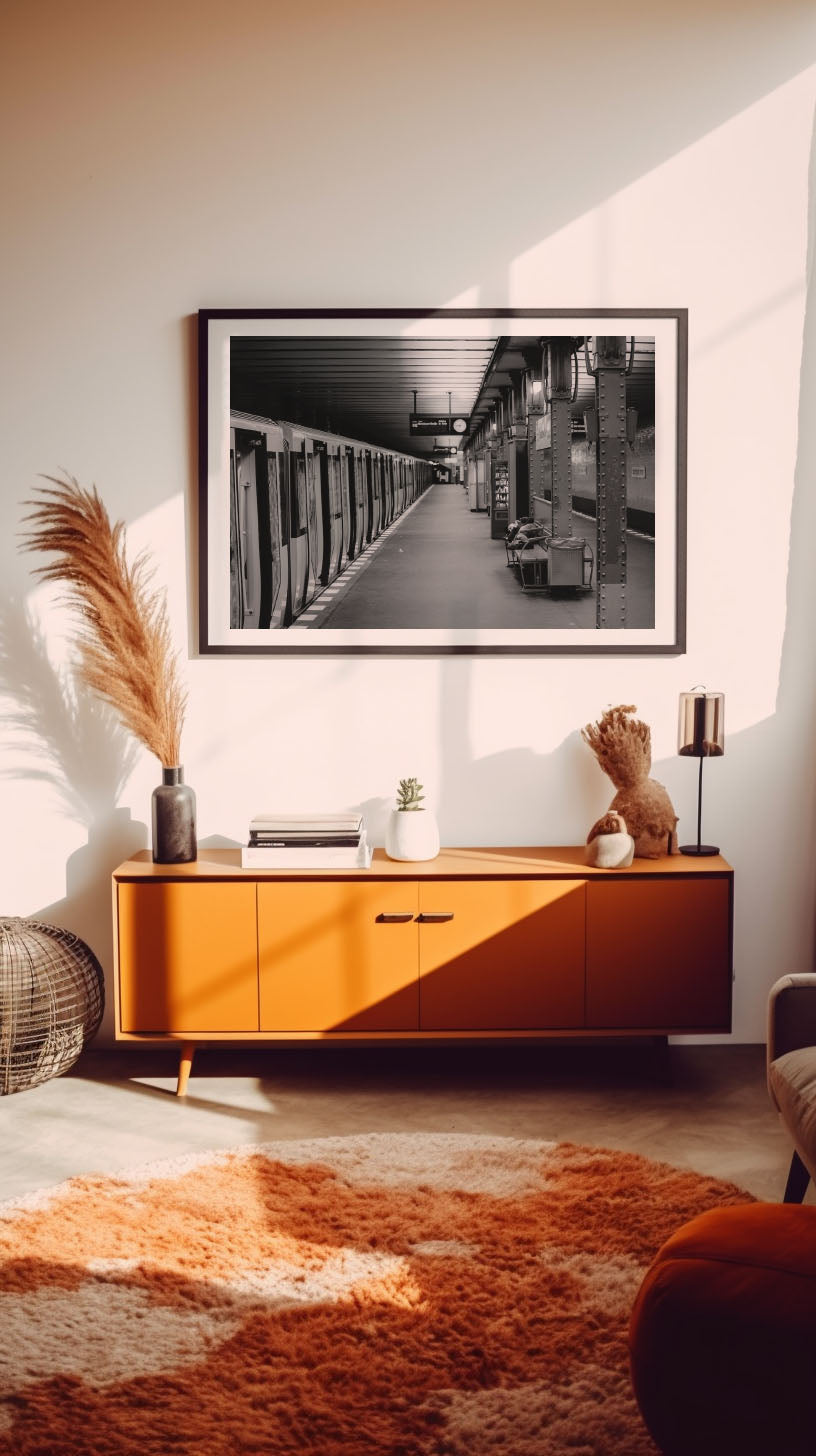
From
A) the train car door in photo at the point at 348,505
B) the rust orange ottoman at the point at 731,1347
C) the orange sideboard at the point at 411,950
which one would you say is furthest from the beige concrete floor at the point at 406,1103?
the train car door in photo at the point at 348,505

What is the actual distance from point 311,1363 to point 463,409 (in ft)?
8.16

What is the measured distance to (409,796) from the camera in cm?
347

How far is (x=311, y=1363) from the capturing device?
209cm

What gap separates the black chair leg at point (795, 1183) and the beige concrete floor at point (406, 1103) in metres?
0.20

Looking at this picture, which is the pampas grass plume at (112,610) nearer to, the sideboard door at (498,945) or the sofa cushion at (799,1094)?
the sideboard door at (498,945)

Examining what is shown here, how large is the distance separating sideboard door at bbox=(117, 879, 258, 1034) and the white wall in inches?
15.9

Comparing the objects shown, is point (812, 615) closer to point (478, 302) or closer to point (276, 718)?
point (478, 302)

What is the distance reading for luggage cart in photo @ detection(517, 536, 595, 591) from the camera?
3629 mm

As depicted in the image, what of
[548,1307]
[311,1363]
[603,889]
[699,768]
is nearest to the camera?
[311,1363]

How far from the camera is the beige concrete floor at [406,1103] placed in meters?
2.97

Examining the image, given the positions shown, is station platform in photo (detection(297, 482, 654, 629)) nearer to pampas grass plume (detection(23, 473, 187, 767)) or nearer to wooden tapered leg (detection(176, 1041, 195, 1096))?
pampas grass plume (detection(23, 473, 187, 767))

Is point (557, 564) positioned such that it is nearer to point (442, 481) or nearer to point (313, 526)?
point (442, 481)

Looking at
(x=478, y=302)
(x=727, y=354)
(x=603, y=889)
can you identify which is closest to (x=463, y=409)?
(x=478, y=302)

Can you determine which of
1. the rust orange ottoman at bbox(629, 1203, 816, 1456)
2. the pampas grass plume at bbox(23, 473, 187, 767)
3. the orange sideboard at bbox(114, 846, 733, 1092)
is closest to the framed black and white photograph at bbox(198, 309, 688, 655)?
the pampas grass plume at bbox(23, 473, 187, 767)
